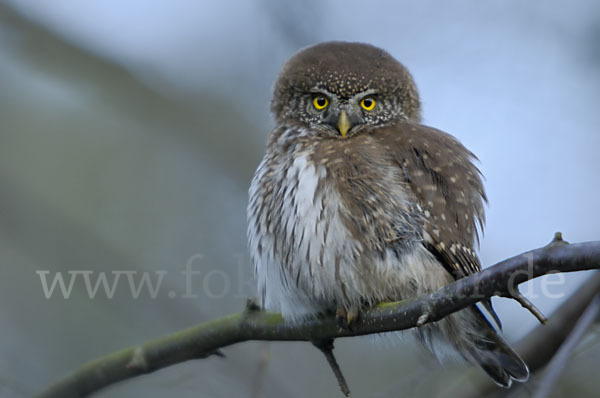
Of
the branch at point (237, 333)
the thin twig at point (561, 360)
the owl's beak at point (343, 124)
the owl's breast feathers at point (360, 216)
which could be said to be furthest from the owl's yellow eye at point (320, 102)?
the thin twig at point (561, 360)

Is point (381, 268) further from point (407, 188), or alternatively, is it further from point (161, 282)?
point (161, 282)

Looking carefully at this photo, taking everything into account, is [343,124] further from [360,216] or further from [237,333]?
[237,333]

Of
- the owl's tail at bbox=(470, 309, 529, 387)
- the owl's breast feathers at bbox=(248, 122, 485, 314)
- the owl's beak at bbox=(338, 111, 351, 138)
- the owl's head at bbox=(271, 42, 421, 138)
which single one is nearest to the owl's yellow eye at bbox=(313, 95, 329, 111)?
the owl's head at bbox=(271, 42, 421, 138)

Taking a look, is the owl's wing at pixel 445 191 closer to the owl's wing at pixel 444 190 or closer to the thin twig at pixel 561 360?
the owl's wing at pixel 444 190

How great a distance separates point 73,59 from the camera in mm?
4145

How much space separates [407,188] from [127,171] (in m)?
2.73

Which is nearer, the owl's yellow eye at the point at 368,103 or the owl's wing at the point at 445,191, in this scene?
the owl's wing at the point at 445,191

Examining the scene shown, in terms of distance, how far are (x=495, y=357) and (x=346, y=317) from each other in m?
0.75

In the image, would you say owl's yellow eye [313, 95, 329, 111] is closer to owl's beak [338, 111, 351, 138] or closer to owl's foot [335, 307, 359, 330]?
owl's beak [338, 111, 351, 138]

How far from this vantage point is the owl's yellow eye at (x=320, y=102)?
3.96 m

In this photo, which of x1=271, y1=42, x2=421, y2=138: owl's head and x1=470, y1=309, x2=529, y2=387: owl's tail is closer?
x1=470, y1=309, x2=529, y2=387: owl's tail

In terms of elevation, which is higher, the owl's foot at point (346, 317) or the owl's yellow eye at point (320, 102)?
the owl's yellow eye at point (320, 102)

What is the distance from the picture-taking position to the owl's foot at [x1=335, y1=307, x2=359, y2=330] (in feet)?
10.1

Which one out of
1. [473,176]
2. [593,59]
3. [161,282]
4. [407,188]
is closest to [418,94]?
[473,176]
